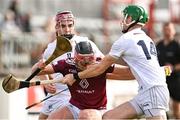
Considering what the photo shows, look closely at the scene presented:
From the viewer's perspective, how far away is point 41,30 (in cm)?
2111

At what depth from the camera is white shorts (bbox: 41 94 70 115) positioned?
10.7 m

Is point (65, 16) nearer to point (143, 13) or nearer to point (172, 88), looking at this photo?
point (143, 13)

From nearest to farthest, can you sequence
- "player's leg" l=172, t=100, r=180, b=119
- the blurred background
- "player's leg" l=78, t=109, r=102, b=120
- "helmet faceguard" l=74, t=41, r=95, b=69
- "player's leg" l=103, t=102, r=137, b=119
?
"player's leg" l=103, t=102, r=137, b=119 < "player's leg" l=78, t=109, r=102, b=120 < "helmet faceguard" l=74, t=41, r=95, b=69 < the blurred background < "player's leg" l=172, t=100, r=180, b=119

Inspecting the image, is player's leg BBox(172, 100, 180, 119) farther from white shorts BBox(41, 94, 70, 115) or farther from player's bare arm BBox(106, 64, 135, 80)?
player's bare arm BBox(106, 64, 135, 80)

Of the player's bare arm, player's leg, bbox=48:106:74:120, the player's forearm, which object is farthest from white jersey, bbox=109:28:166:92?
player's leg, bbox=48:106:74:120

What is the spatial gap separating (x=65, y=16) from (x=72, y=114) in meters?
1.64

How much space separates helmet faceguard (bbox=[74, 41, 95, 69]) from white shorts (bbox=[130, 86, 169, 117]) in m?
0.72

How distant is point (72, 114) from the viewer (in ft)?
31.8

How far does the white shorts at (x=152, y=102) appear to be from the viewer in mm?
9086

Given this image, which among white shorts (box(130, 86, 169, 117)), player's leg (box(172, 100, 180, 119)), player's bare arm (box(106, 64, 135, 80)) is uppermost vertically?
player's bare arm (box(106, 64, 135, 80))

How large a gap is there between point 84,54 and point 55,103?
1.84 metres

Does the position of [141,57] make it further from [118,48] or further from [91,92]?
[91,92]

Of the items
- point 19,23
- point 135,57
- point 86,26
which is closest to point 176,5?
point 86,26

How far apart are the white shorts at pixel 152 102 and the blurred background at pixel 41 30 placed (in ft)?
15.6
